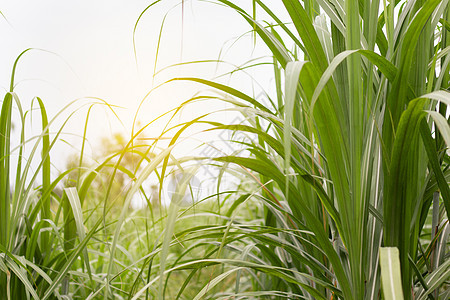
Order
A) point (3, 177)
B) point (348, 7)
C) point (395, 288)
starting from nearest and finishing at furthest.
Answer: point (395, 288)
point (348, 7)
point (3, 177)

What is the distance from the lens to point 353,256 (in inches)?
15.3

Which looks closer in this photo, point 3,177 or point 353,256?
point 353,256

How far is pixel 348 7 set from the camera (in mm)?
375

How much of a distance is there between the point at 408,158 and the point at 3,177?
23.6 inches

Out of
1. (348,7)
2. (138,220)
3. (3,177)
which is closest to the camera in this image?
(348,7)

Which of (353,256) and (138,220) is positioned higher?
(353,256)

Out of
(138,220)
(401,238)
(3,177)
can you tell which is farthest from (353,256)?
(138,220)

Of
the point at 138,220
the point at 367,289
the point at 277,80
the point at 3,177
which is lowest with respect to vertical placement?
the point at 138,220

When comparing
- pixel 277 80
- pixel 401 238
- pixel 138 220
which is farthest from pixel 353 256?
pixel 138 220

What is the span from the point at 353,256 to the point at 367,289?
2.1 inches

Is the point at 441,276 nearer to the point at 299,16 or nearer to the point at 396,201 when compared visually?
the point at 396,201

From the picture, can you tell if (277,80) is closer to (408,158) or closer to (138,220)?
(408,158)

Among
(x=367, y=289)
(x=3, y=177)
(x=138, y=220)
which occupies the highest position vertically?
(x=3, y=177)

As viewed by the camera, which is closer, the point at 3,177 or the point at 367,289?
the point at 367,289
